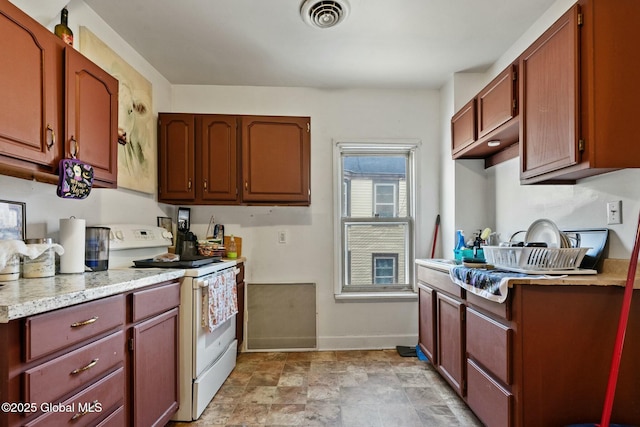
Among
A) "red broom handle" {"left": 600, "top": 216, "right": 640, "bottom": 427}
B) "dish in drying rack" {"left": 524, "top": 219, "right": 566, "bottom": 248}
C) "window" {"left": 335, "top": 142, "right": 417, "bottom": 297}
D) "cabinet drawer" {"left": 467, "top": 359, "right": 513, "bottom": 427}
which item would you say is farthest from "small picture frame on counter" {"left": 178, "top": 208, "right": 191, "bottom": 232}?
"red broom handle" {"left": 600, "top": 216, "right": 640, "bottom": 427}

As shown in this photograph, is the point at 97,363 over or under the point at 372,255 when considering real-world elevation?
under

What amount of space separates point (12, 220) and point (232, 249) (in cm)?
162

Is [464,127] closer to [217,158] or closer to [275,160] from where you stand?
[275,160]

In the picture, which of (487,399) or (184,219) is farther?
(184,219)

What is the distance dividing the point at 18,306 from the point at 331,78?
275cm

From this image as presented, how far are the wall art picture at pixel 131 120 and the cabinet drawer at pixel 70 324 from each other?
4.04 ft

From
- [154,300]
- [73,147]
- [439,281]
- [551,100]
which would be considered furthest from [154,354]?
[551,100]

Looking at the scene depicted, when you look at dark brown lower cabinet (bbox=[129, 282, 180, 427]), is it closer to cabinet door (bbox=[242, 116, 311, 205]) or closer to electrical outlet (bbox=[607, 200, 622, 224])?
cabinet door (bbox=[242, 116, 311, 205])

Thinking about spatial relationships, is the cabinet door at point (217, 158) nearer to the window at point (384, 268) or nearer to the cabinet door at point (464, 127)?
the window at point (384, 268)

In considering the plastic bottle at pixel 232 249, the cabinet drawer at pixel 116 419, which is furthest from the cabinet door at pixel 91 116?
the plastic bottle at pixel 232 249

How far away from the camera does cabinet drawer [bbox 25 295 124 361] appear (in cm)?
102

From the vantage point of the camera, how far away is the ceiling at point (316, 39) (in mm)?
2092

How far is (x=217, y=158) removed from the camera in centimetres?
292

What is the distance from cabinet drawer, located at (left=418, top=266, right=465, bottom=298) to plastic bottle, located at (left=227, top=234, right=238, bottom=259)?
1583 millimetres
